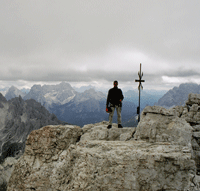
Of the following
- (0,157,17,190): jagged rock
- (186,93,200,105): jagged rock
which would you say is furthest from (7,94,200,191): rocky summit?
(0,157,17,190): jagged rock

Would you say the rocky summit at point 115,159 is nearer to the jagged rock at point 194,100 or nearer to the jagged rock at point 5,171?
the jagged rock at point 194,100

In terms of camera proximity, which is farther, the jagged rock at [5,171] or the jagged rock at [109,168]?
the jagged rock at [5,171]

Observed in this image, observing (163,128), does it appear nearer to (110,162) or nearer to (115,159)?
(115,159)

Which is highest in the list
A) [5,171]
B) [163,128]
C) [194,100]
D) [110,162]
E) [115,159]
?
[194,100]

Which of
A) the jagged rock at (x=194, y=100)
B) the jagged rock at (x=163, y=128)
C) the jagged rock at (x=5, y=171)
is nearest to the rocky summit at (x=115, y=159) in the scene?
the jagged rock at (x=163, y=128)

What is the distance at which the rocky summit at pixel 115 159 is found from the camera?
8.30 m

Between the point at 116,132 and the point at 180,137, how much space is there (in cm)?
636

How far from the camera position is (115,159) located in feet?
29.8

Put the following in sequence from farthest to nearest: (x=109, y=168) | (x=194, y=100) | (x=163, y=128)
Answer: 1. (x=194, y=100)
2. (x=163, y=128)
3. (x=109, y=168)

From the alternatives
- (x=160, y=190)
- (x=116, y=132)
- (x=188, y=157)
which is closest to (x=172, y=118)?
(x=188, y=157)

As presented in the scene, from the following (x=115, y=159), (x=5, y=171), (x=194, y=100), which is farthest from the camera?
(x=5, y=171)

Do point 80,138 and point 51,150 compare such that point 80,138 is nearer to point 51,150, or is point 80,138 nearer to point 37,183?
point 51,150

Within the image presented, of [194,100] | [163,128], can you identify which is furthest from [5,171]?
[194,100]

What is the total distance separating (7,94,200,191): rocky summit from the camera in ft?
27.2
